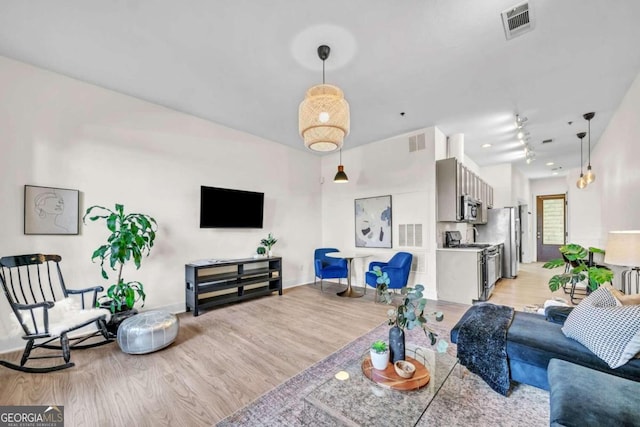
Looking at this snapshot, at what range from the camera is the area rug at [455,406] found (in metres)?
1.69

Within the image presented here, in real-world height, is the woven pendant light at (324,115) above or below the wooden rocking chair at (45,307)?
above

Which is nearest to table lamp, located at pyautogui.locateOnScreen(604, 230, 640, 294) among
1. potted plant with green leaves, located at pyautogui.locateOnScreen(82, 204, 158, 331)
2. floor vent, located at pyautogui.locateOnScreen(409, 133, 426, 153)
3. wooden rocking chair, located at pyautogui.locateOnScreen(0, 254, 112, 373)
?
floor vent, located at pyautogui.locateOnScreen(409, 133, 426, 153)

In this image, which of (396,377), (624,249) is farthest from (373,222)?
(396,377)

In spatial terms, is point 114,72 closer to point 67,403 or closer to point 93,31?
point 93,31

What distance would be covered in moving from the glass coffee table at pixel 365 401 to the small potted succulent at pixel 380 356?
0.11 m

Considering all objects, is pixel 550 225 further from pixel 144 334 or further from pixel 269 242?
pixel 144 334

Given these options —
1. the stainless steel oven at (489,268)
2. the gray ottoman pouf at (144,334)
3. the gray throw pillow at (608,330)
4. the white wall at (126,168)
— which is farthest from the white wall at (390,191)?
the gray ottoman pouf at (144,334)

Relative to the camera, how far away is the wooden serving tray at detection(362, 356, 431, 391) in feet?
5.22

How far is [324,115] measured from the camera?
2.14 metres

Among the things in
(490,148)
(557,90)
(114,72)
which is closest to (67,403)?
(114,72)

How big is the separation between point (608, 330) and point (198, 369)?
306 cm

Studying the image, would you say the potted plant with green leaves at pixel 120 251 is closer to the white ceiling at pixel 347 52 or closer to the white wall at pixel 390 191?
the white ceiling at pixel 347 52

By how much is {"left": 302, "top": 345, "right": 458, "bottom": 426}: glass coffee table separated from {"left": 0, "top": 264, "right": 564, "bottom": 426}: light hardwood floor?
2.35ft

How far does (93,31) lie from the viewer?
242cm
